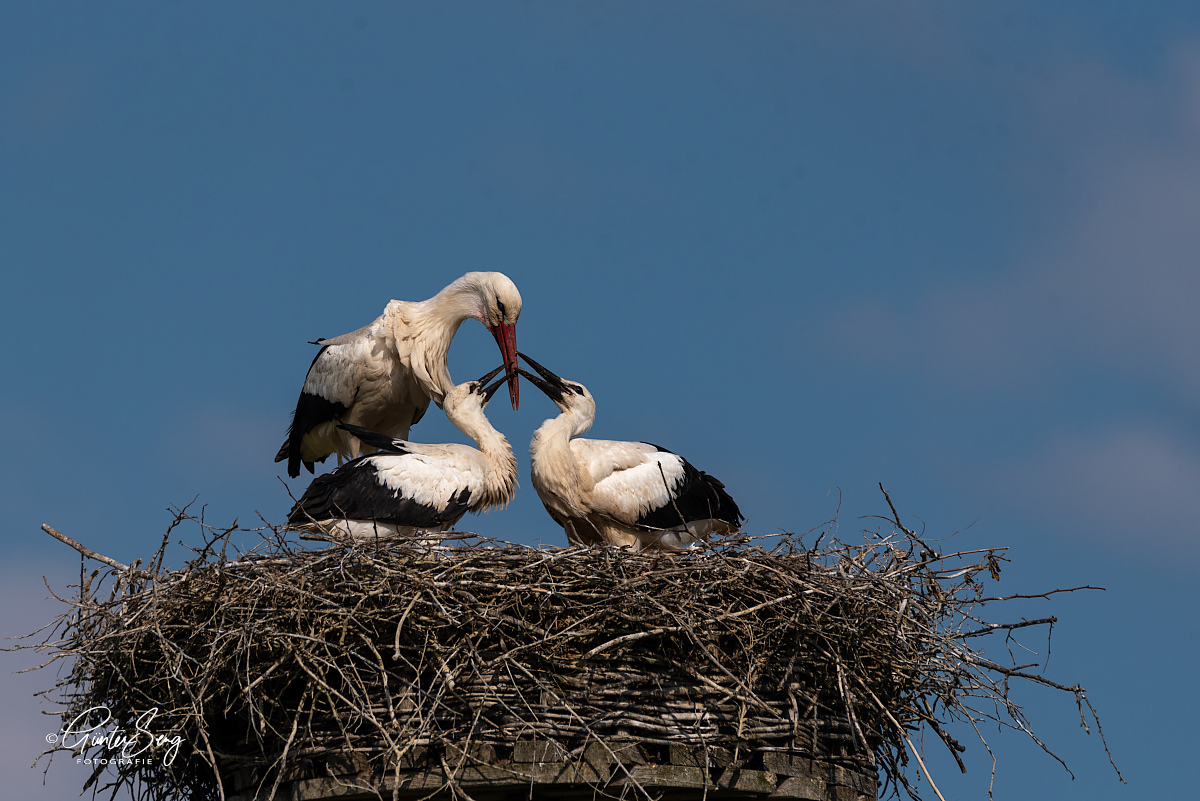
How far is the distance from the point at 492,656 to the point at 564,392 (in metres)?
2.81

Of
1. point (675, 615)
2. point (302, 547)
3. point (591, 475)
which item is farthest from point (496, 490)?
point (675, 615)

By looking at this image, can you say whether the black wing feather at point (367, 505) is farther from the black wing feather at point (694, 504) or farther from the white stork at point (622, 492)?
the black wing feather at point (694, 504)

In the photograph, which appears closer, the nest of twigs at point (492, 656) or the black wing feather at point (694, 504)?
the nest of twigs at point (492, 656)

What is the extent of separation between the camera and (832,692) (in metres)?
6.57

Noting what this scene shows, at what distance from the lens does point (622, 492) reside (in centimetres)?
811

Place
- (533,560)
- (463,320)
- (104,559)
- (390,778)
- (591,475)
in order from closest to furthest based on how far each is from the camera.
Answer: (390,778), (533,560), (104,559), (591,475), (463,320)

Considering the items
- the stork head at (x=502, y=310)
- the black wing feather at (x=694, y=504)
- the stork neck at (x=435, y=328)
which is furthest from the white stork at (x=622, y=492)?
the stork neck at (x=435, y=328)

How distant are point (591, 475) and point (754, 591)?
1819mm

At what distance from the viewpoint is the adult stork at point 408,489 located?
7.73 m

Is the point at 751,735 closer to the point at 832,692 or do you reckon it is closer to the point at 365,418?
the point at 832,692

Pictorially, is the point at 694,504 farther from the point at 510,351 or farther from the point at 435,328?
the point at 435,328

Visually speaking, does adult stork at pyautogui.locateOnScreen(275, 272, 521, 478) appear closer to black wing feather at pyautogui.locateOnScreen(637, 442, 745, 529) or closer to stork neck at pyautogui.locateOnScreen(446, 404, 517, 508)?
stork neck at pyautogui.locateOnScreen(446, 404, 517, 508)

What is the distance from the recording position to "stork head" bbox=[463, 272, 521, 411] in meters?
8.99

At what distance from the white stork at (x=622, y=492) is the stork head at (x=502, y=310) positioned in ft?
2.27
